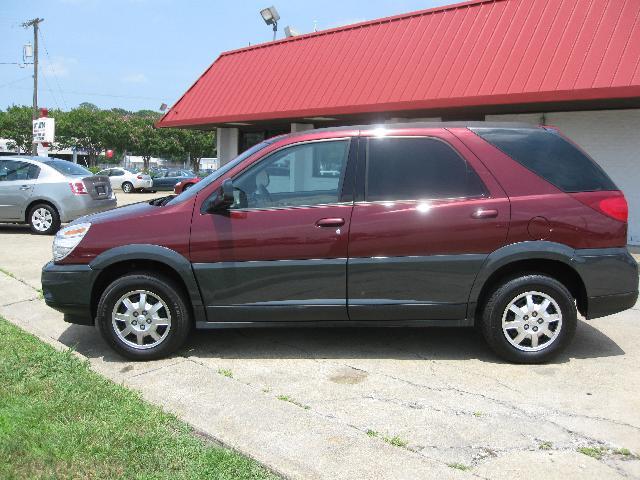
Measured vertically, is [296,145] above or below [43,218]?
above

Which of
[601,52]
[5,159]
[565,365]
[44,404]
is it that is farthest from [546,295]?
[5,159]

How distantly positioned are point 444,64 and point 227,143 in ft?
25.4

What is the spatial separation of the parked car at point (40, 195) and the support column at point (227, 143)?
17.5 ft

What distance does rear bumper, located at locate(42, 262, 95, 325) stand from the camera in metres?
4.53

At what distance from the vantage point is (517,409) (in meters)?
3.71

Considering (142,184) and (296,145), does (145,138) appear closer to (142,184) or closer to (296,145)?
(142,184)

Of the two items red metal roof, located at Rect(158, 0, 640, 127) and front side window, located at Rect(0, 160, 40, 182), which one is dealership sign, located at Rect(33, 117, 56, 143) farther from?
front side window, located at Rect(0, 160, 40, 182)

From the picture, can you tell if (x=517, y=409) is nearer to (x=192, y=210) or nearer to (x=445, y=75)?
(x=192, y=210)

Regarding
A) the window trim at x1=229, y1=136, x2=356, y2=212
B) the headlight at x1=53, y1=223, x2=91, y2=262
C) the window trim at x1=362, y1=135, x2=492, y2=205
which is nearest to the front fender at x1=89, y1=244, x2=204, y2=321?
the headlight at x1=53, y1=223, x2=91, y2=262

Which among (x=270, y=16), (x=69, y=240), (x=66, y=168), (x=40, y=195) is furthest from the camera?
(x=270, y=16)

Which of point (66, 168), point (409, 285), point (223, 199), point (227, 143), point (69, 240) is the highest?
point (227, 143)

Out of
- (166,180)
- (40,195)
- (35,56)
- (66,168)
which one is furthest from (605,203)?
(35,56)

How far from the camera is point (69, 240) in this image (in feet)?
15.1

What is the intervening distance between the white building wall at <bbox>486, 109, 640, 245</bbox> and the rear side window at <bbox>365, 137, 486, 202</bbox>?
679 centimetres
